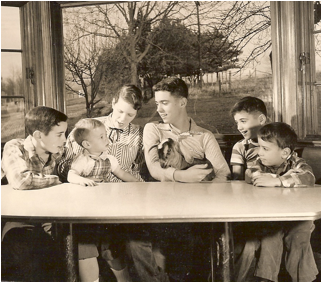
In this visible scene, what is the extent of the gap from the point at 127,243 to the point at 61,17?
1.09 m

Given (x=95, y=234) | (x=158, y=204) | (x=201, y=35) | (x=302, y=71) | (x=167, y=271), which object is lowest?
(x=167, y=271)

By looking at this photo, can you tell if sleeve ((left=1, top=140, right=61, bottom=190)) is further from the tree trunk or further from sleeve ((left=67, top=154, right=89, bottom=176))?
the tree trunk

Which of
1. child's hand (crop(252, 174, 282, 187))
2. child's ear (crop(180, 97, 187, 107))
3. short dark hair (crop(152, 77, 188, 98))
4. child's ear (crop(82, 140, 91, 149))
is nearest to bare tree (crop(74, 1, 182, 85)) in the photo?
short dark hair (crop(152, 77, 188, 98))

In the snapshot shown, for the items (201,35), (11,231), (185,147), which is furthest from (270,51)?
(11,231)

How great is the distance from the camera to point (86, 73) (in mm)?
2189

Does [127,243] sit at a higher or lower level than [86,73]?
lower

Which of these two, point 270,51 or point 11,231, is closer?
point 11,231

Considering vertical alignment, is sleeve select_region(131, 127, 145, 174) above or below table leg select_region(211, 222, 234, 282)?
above

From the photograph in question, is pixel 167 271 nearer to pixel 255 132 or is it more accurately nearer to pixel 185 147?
pixel 185 147

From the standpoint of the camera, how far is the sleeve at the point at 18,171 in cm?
204

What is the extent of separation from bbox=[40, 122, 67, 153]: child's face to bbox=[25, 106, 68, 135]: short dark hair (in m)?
0.02

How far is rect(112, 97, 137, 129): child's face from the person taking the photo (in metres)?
2.19

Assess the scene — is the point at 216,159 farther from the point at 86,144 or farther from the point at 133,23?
the point at 133,23

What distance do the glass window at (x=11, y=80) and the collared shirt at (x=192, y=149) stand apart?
0.60 meters
